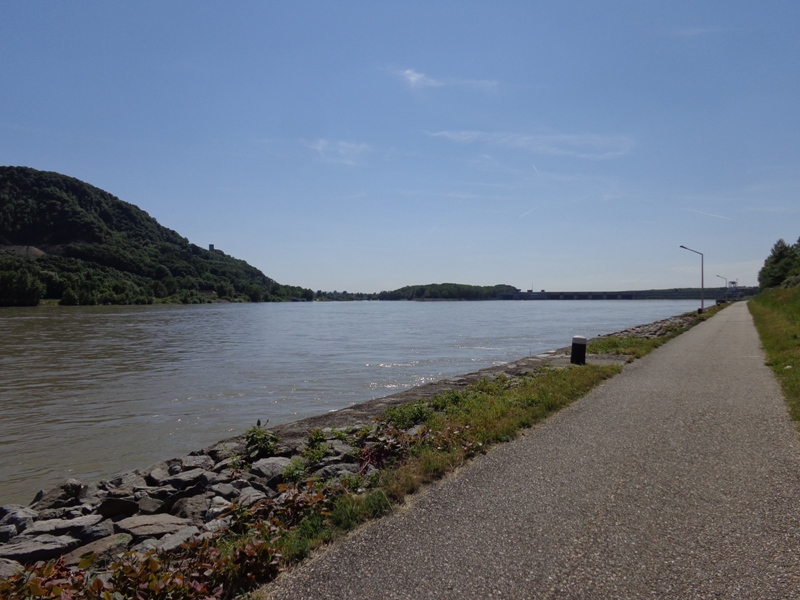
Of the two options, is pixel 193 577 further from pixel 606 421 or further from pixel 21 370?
pixel 21 370

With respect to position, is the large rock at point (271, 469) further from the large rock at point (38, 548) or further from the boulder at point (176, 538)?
the large rock at point (38, 548)

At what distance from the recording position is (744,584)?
11.9 feet

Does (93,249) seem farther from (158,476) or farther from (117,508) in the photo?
(117,508)

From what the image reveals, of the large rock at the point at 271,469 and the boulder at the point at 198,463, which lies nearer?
the large rock at the point at 271,469

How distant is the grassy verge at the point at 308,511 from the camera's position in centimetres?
362

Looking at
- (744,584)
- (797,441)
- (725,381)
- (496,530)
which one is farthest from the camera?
(725,381)

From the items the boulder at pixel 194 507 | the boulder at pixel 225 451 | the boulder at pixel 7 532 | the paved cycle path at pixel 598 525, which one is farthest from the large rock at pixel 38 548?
the boulder at pixel 225 451

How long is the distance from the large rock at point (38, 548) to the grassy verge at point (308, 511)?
0.95 meters

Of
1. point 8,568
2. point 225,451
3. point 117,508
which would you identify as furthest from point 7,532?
point 225,451

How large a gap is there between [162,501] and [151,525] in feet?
3.66

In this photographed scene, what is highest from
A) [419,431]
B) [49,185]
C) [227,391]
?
[49,185]

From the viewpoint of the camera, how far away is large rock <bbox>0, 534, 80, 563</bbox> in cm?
502

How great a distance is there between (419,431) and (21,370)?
66.7 ft

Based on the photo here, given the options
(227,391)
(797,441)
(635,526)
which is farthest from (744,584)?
(227,391)
